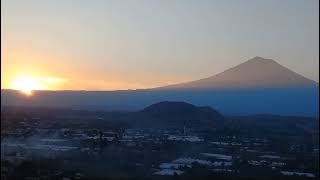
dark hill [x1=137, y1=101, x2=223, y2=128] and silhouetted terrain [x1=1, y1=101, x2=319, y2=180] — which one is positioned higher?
dark hill [x1=137, y1=101, x2=223, y2=128]

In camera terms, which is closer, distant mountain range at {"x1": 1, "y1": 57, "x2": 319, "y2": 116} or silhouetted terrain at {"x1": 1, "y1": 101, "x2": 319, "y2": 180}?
silhouetted terrain at {"x1": 1, "y1": 101, "x2": 319, "y2": 180}

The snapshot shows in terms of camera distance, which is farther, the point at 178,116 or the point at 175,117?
the point at 178,116

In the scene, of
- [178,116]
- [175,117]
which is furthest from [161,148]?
[178,116]

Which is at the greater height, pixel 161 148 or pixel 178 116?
pixel 178 116

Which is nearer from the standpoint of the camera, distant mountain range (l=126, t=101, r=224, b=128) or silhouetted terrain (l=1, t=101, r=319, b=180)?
silhouetted terrain (l=1, t=101, r=319, b=180)

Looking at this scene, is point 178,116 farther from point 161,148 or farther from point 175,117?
point 161,148

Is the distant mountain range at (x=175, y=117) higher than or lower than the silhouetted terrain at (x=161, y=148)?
higher

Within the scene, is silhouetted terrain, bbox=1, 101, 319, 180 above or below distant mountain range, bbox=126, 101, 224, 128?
below

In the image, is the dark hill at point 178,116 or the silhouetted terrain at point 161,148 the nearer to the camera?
the silhouetted terrain at point 161,148

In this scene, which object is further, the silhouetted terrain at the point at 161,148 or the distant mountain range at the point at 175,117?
the distant mountain range at the point at 175,117

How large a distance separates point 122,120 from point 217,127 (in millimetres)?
8076

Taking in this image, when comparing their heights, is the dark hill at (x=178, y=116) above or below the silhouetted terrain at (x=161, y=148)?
above

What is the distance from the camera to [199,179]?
21.7 meters

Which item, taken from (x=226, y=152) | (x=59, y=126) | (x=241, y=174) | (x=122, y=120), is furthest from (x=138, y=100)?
(x=241, y=174)
